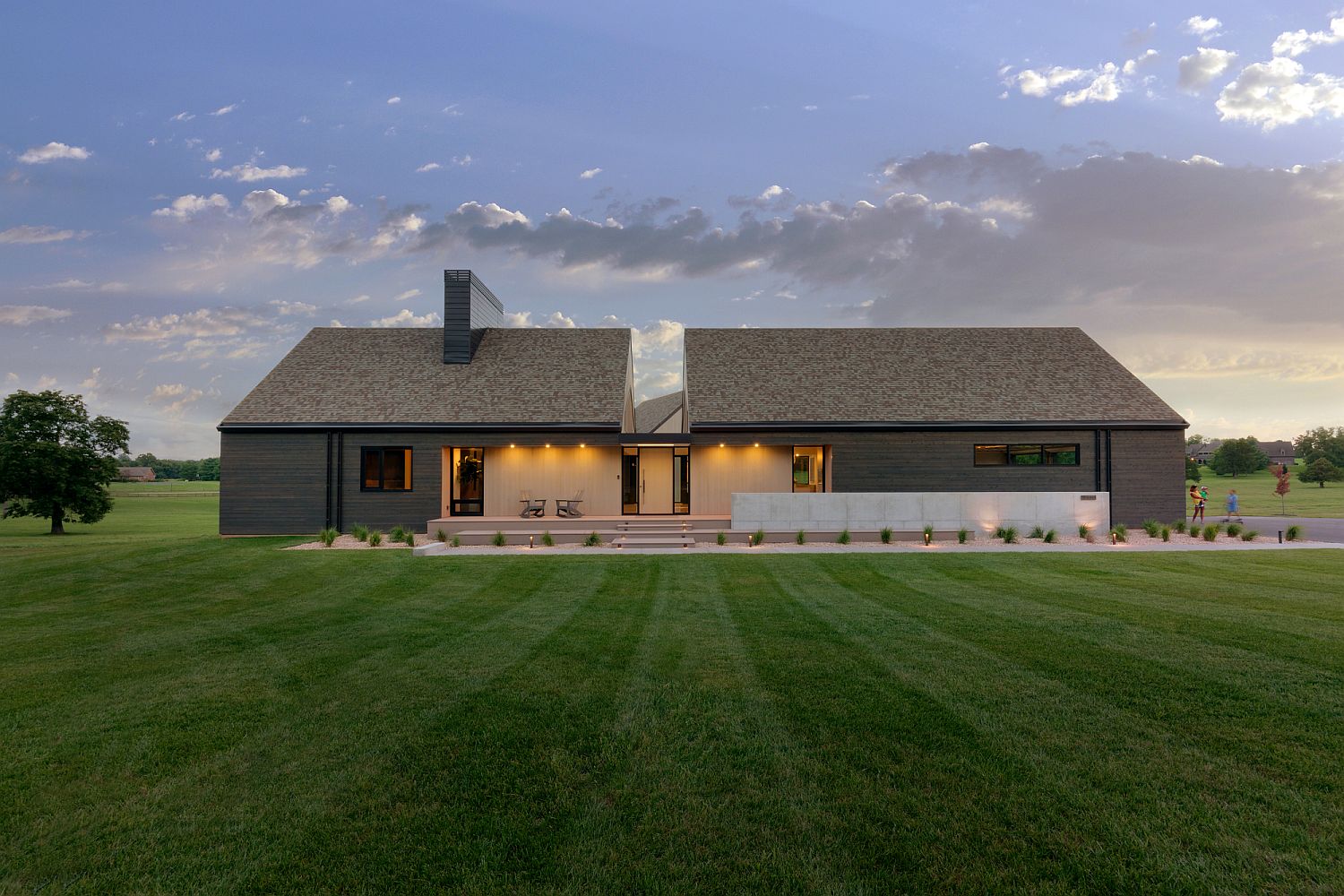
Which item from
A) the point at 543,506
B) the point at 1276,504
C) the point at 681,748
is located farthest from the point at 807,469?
the point at 1276,504

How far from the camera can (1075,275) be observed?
82.7 ft

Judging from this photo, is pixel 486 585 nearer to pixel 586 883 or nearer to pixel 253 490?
pixel 586 883

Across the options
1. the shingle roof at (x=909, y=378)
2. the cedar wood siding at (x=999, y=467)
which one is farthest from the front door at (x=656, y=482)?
the shingle roof at (x=909, y=378)

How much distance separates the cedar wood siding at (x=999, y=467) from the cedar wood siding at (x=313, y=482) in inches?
328

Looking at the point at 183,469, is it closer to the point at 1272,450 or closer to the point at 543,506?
the point at 543,506

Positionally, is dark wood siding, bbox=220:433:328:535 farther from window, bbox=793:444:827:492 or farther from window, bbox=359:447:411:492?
window, bbox=793:444:827:492

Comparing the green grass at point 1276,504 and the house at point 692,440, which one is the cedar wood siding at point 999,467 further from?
the green grass at point 1276,504

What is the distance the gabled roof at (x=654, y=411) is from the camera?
30.6m

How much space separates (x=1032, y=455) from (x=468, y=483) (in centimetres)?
1788

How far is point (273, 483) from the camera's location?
1853 cm

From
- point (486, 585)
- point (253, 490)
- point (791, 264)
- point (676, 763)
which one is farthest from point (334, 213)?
point (676, 763)

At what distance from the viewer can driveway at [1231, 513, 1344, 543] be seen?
17.5 metres

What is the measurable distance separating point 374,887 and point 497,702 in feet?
7.25

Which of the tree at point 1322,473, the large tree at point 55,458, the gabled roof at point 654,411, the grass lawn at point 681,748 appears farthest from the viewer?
the tree at point 1322,473
